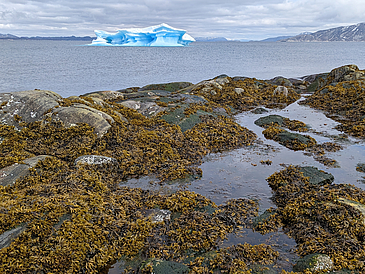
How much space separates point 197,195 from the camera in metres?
6.10

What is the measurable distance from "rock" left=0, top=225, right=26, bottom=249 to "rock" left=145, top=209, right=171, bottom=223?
2.34 meters

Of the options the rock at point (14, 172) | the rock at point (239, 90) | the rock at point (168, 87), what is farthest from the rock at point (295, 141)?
the rock at point (168, 87)

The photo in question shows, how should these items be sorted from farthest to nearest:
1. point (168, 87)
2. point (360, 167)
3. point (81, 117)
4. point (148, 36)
Answer: point (148, 36), point (168, 87), point (81, 117), point (360, 167)

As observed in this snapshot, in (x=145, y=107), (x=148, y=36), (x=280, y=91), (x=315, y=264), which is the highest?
(x=148, y=36)

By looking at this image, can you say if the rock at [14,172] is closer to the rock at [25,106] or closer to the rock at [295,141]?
the rock at [25,106]

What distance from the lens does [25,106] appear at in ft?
29.2

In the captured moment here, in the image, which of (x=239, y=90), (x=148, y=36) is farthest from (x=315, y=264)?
(x=148, y=36)

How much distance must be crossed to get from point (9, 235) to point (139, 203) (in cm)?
254

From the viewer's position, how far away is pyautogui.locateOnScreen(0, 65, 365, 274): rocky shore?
166 inches

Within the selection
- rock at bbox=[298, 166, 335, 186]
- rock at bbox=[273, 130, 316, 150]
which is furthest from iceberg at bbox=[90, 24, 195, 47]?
rock at bbox=[298, 166, 335, 186]

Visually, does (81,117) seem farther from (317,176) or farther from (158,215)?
(317,176)

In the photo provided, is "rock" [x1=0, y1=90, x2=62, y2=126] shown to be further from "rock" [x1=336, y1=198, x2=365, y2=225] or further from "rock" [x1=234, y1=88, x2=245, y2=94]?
"rock" [x1=234, y1=88, x2=245, y2=94]

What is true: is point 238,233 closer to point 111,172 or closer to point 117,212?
point 117,212

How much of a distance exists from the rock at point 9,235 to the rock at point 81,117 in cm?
455
